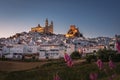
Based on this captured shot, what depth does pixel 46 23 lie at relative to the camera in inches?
7451

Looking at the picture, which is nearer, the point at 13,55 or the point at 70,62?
the point at 70,62

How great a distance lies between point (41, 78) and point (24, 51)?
69086mm

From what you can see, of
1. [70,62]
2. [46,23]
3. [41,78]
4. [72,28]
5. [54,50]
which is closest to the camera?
[70,62]

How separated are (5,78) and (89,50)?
69.2 metres

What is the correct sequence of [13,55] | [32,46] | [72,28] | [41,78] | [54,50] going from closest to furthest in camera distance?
[41,78]
[13,55]
[54,50]
[32,46]
[72,28]

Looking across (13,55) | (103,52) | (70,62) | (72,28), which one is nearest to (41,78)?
(103,52)

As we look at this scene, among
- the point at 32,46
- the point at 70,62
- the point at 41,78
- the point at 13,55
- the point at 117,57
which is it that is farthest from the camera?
the point at 32,46

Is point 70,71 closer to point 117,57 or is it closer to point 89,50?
point 117,57

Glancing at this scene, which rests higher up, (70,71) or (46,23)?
(46,23)

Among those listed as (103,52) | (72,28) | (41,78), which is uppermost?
(72,28)

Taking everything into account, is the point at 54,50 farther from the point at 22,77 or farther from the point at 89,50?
the point at 22,77

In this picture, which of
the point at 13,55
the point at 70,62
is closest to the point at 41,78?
the point at 70,62

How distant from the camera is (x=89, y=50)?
105 metres

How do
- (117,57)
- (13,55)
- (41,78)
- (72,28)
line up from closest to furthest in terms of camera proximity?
(41,78), (117,57), (13,55), (72,28)
